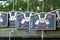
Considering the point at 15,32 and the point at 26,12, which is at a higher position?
the point at 26,12

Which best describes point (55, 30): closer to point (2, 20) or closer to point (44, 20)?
point (44, 20)

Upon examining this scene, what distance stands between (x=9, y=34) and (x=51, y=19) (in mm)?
876

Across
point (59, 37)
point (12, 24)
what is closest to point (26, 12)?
point (12, 24)

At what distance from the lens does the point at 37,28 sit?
18.8 ft

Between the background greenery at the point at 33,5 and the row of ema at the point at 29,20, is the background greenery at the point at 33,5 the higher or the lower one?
the higher one

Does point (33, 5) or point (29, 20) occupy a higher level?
point (33, 5)

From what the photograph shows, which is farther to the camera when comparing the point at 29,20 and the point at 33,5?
the point at 33,5

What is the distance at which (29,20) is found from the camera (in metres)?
5.82

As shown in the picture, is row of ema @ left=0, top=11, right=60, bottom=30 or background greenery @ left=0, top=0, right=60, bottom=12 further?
background greenery @ left=0, top=0, right=60, bottom=12

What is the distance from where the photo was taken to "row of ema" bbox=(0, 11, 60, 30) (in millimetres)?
5660

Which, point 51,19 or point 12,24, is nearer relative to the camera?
point 51,19

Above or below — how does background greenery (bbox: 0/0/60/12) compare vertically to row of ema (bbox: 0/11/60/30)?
above

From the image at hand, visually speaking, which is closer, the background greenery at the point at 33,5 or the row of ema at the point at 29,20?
the row of ema at the point at 29,20

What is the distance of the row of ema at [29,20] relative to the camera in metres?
5.66
